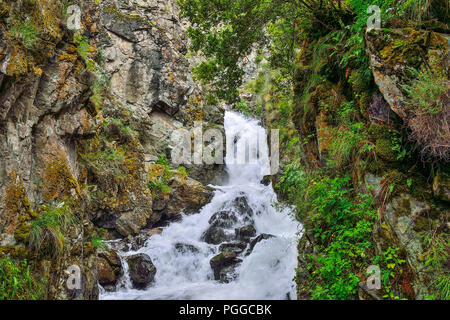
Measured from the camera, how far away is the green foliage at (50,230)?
444 cm

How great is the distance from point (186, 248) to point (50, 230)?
723 cm

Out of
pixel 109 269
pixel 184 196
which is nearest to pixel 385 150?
pixel 109 269

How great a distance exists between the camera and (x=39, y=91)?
5.36 m

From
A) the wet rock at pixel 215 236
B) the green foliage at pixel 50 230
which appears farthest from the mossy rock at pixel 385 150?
the wet rock at pixel 215 236

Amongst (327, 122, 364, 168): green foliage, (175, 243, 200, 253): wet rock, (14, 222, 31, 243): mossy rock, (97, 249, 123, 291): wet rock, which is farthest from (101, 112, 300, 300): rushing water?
(14, 222, 31, 243): mossy rock

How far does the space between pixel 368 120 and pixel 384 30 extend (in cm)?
128

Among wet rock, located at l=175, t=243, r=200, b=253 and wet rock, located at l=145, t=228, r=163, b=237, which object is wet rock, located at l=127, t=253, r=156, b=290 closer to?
wet rock, located at l=175, t=243, r=200, b=253

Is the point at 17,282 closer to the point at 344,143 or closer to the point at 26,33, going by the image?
the point at 26,33

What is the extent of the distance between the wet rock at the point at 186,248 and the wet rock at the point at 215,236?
30.7 inches

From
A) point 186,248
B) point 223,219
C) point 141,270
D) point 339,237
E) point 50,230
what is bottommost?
point 141,270

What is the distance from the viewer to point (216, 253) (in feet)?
36.9

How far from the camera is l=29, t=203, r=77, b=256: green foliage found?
4438mm

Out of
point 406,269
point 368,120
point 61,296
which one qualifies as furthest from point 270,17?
point 61,296
